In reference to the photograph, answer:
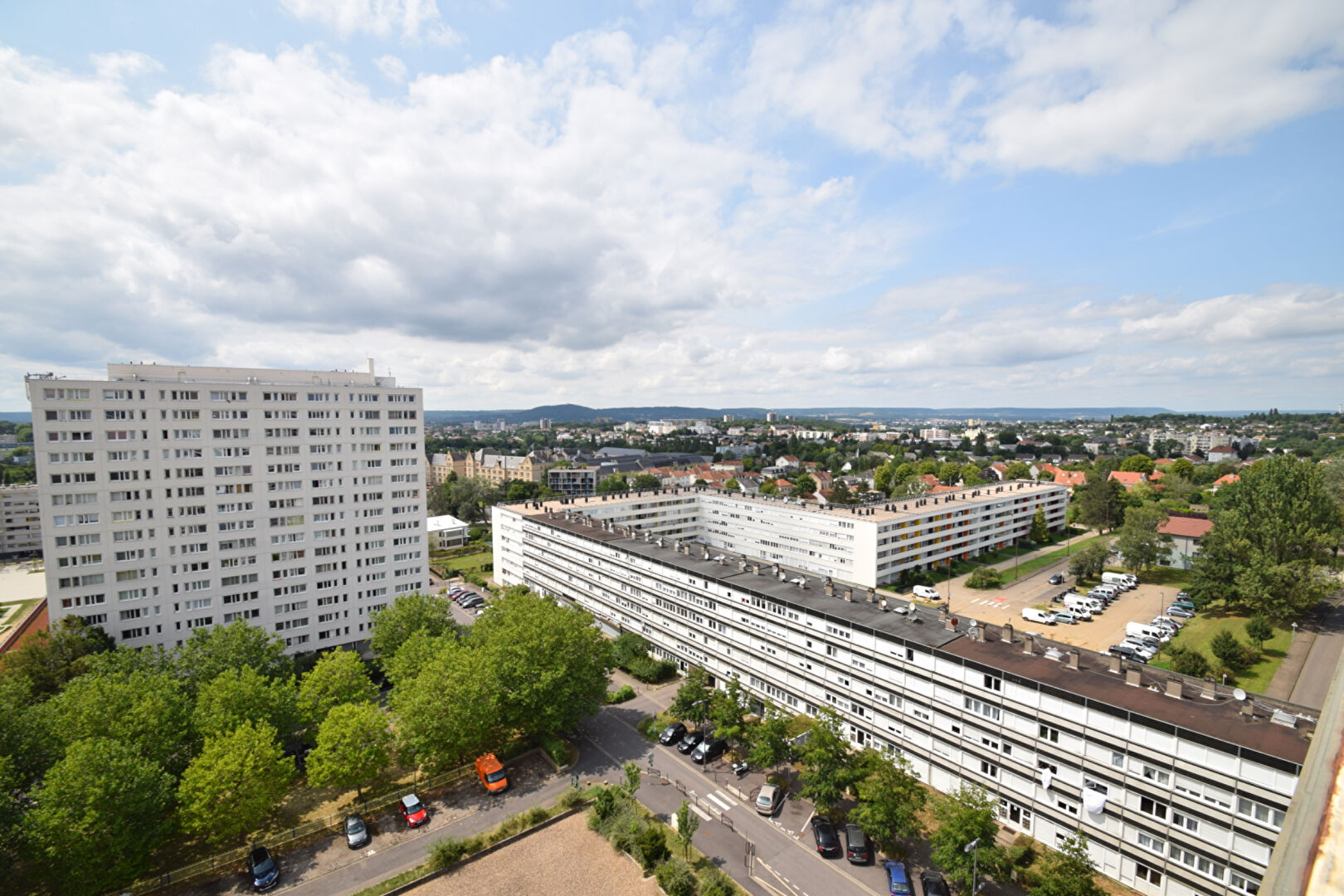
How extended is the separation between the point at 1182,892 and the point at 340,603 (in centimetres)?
5879

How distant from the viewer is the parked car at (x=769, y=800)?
111 ft

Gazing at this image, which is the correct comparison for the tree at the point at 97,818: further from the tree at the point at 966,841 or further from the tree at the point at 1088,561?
the tree at the point at 1088,561

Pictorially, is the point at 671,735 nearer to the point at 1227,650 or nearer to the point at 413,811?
the point at 413,811

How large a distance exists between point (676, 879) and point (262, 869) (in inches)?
764

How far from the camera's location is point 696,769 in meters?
37.9

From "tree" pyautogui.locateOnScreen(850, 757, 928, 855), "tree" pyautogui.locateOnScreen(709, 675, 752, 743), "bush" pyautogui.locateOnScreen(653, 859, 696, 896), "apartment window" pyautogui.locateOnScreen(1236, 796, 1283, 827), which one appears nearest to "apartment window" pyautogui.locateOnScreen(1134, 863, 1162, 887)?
"apartment window" pyautogui.locateOnScreen(1236, 796, 1283, 827)

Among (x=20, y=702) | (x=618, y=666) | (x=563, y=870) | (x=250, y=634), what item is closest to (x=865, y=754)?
(x=563, y=870)

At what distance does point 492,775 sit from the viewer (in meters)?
36.0

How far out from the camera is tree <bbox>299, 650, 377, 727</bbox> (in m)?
37.3

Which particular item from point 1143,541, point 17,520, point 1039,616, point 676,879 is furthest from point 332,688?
point 17,520

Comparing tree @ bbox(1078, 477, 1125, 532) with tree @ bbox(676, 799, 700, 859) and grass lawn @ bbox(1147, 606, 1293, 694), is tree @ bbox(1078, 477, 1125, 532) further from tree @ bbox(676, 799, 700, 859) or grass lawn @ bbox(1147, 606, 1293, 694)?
tree @ bbox(676, 799, 700, 859)

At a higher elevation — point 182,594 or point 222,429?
point 222,429

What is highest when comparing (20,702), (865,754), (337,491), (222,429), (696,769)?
(222,429)

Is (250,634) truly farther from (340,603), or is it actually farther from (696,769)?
(696,769)
